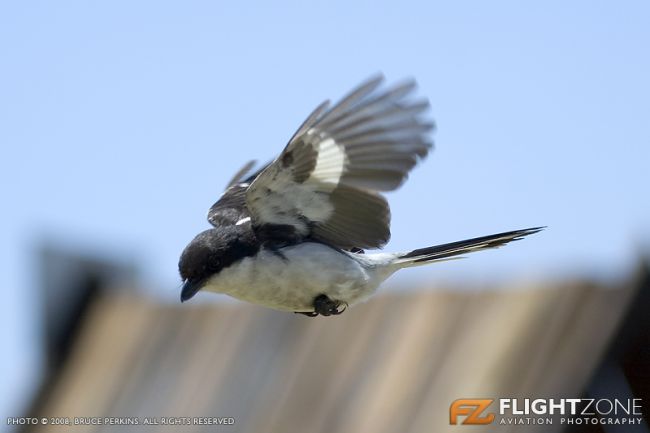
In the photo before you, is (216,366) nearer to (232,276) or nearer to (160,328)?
(160,328)

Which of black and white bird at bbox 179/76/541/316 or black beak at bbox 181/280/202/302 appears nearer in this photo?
black and white bird at bbox 179/76/541/316

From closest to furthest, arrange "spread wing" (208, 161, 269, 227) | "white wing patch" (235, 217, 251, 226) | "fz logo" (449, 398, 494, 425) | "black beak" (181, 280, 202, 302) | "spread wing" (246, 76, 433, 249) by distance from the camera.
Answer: "spread wing" (246, 76, 433, 249) → "black beak" (181, 280, 202, 302) → "fz logo" (449, 398, 494, 425) → "white wing patch" (235, 217, 251, 226) → "spread wing" (208, 161, 269, 227)

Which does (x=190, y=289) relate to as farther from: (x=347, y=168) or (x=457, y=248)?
(x=457, y=248)

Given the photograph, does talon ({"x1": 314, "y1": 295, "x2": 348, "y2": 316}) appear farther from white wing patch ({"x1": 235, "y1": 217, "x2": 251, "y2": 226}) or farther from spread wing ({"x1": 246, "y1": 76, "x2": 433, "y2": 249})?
white wing patch ({"x1": 235, "y1": 217, "x2": 251, "y2": 226})

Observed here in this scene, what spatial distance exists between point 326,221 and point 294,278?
44cm

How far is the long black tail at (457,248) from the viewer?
5.20 meters

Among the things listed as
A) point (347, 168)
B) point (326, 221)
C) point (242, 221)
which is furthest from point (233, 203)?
point (347, 168)

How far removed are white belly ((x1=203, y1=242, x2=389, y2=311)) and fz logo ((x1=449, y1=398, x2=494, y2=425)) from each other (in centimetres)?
76

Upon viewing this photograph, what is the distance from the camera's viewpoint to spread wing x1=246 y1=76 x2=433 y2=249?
4.91 metres

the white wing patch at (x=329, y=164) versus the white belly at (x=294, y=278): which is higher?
the white wing patch at (x=329, y=164)

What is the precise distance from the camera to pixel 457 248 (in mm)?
5316

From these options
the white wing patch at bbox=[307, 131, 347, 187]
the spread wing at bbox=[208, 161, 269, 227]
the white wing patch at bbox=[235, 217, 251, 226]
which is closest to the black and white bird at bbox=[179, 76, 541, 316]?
the white wing patch at bbox=[307, 131, 347, 187]
